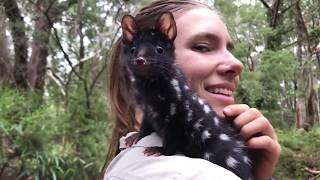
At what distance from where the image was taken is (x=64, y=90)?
31.2 ft

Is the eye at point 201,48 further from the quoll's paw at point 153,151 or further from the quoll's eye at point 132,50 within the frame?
the quoll's paw at point 153,151

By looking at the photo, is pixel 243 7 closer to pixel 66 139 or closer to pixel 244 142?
pixel 66 139

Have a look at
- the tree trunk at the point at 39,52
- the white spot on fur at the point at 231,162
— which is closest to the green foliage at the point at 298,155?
the white spot on fur at the point at 231,162

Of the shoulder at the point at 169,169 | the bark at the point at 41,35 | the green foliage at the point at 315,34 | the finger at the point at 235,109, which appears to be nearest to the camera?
the shoulder at the point at 169,169

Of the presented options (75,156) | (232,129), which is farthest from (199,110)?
(75,156)

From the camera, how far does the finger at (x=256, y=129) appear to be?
5.80 feet

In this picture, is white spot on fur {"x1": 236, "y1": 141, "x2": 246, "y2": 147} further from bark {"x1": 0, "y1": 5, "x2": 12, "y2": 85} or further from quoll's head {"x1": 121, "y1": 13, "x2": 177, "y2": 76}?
bark {"x1": 0, "y1": 5, "x2": 12, "y2": 85}

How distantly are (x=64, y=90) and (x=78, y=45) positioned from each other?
2004 millimetres

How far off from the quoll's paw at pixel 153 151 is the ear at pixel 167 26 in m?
0.42

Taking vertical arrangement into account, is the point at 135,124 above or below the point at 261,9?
below

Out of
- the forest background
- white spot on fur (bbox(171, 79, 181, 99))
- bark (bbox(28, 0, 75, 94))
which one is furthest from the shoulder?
bark (bbox(28, 0, 75, 94))

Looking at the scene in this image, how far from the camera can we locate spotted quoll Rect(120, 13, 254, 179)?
172 cm

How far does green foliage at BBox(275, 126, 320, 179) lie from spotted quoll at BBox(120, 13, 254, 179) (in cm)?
363

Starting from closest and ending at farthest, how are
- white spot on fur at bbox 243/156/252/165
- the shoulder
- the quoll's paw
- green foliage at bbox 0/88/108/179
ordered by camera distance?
1. the shoulder
2. the quoll's paw
3. white spot on fur at bbox 243/156/252/165
4. green foliage at bbox 0/88/108/179
